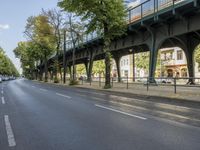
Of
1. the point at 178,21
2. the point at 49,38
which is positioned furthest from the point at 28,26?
the point at 178,21

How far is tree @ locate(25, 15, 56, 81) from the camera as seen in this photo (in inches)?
2108

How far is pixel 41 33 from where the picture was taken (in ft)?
181

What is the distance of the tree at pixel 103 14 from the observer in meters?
26.7

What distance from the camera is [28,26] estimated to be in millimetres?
65938

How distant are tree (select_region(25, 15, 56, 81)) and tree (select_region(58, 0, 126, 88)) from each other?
24956 millimetres

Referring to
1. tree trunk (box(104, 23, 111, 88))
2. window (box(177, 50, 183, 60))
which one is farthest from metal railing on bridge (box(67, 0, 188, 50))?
window (box(177, 50, 183, 60))

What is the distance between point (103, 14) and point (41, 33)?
30.0 m

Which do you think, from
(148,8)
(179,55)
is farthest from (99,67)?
(148,8)

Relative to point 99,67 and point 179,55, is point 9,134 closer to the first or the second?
point 179,55

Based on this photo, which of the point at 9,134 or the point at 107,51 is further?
the point at 107,51

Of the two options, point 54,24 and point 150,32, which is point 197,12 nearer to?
point 150,32

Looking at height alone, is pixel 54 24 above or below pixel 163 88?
above

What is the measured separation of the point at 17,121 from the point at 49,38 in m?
46.3

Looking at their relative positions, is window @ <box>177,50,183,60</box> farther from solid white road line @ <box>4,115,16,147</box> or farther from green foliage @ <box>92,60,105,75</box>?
solid white road line @ <box>4,115,16,147</box>
